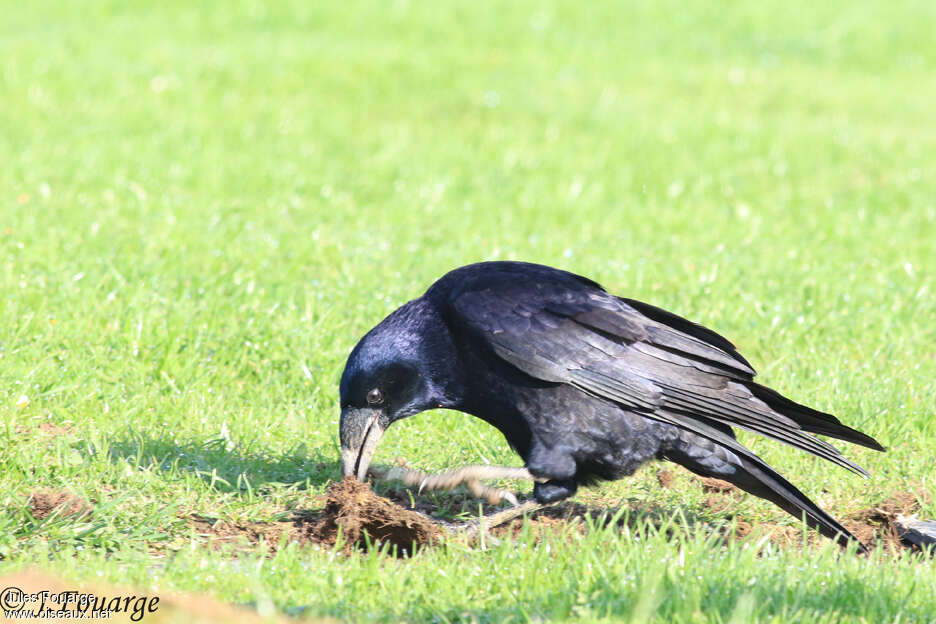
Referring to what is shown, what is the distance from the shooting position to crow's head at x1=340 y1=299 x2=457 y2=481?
4766 mm

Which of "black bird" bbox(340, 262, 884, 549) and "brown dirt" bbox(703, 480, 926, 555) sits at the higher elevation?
"black bird" bbox(340, 262, 884, 549)

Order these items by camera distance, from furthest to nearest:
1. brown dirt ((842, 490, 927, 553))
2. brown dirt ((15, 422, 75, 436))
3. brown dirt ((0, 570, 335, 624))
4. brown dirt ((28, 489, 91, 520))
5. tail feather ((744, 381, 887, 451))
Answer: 1. brown dirt ((15, 422, 75, 436))
2. brown dirt ((842, 490, 927, 553))
3. tail feather ((744, 381, 887, 451))
4. brown dirt ((28, 489, 91, 520))
5. brown dirt ((0, 570, 335, 624))

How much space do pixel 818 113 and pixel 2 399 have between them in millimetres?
10967

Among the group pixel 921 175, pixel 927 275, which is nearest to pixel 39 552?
pixel 927 275

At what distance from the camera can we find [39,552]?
4.14 metres

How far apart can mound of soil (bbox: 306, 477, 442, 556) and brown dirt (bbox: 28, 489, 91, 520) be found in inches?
38.0

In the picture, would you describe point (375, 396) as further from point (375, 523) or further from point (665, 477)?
point (665, 477)

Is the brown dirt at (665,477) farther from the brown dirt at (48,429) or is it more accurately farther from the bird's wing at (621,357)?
the brown dirt at (48,429)

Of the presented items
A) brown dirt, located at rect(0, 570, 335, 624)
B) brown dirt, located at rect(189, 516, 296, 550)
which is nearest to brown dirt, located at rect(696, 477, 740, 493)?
brown dirt, located at rect(189, 516, 296, 550)

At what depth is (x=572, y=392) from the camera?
4.74 m

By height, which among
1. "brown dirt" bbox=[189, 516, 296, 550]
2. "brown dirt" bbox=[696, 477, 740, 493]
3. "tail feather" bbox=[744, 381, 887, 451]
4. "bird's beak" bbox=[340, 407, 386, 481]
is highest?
"tail feather" bbox=[744, 381, 887, 451]

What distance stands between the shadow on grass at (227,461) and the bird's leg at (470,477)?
17.7 inches

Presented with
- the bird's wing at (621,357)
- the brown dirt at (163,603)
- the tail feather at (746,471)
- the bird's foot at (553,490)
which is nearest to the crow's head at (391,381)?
the bird's wing at (621,357)

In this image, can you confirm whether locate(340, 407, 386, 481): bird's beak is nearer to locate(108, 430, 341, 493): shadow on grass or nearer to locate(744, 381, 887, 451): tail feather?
locate(108, 430, 341, 493): shadow on grass
